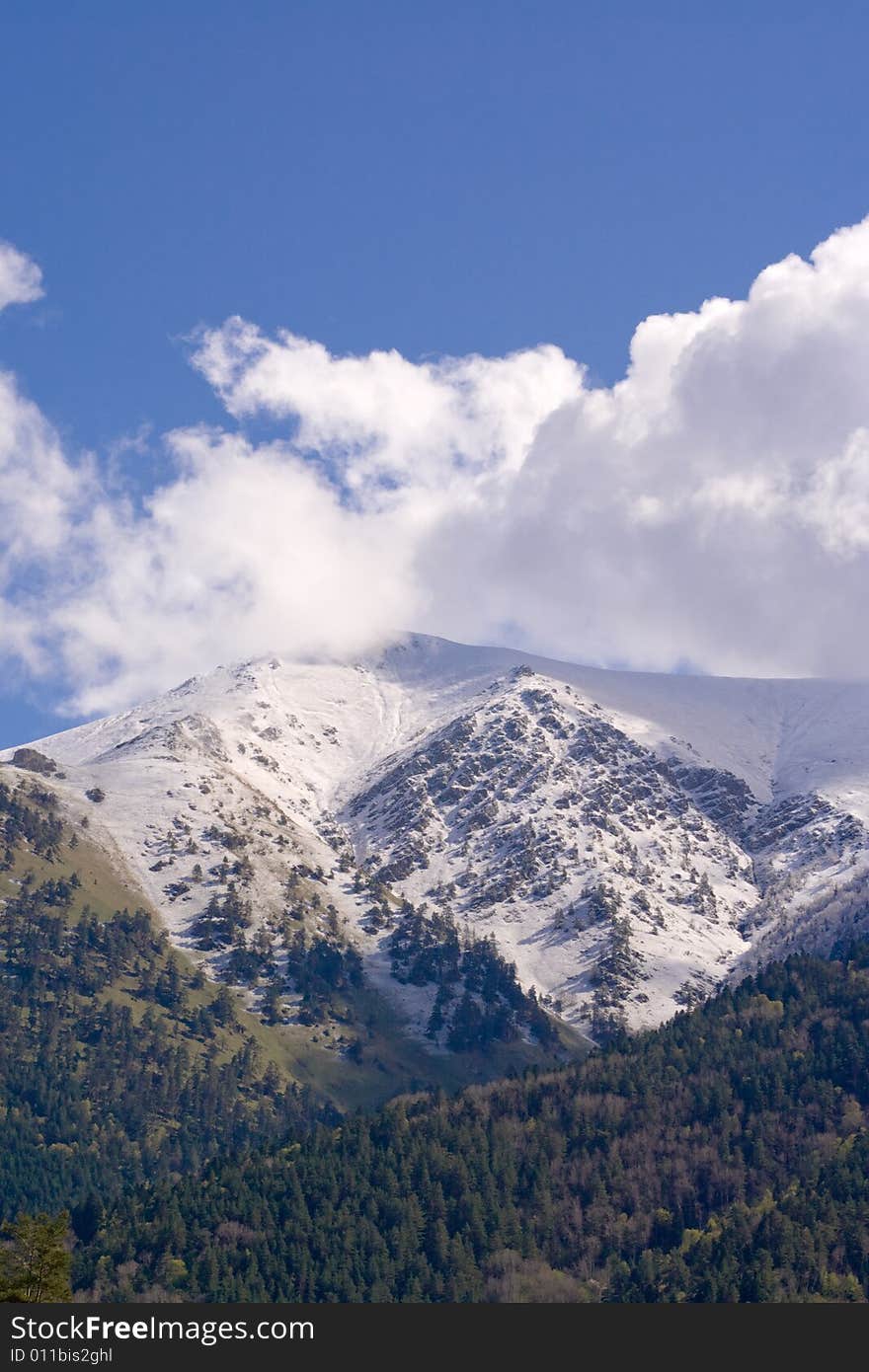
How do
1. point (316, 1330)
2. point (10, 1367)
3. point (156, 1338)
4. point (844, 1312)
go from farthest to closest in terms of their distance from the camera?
point (844, 1312) < point (316, 1330) < point (156, 1338) < point (10, 1367)

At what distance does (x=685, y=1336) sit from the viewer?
189625 millimetres

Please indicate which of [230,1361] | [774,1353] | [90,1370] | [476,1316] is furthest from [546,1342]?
[90,1370]

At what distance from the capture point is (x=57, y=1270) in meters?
175

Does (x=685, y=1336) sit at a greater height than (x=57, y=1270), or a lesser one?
lesser

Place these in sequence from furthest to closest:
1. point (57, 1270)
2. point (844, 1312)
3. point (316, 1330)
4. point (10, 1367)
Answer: point (844, 1312), point (57, 1270), point (316, 1330), point (10, 1367)

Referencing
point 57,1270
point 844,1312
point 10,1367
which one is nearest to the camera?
point 10,1367

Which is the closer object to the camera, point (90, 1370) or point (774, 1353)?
point (90, 1370)

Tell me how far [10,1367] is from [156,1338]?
14762 millimetres

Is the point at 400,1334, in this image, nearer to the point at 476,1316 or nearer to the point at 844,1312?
the point at 476,1316

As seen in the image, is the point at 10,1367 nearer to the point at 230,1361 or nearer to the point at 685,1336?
the point at 230,1361

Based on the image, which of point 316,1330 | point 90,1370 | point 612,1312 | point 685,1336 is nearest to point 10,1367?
point 90,1370

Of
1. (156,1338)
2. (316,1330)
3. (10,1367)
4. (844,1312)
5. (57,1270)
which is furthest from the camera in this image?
(844,1312)

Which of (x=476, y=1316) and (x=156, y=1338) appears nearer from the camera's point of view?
(x=156, y=1338)

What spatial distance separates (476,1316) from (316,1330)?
72.3ft
